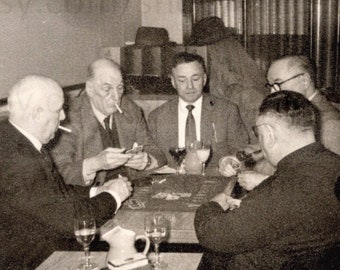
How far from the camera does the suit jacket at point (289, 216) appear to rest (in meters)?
1.70

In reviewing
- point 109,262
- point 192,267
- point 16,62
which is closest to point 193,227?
point 192,267

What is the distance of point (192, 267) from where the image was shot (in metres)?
1.77

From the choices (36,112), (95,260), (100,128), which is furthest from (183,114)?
(95,260)

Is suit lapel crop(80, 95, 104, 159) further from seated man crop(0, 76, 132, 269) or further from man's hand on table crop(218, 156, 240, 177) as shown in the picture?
seated man crop(0, 76, 132, 269)

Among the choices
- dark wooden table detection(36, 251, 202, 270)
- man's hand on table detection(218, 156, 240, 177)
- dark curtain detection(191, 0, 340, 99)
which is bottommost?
dark wooden table detection(36, 251, 202, 270)

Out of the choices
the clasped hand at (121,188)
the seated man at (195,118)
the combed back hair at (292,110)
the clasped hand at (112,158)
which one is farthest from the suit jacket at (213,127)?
the combed back hair at (292,110)

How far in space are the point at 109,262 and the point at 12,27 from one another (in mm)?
2178

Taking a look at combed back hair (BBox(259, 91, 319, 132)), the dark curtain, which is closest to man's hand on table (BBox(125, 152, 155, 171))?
combed back hair (BBox(259, 91, 319, 132))

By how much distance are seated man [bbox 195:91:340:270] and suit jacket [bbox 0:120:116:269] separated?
58 centimetres

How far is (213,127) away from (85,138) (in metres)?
0.94

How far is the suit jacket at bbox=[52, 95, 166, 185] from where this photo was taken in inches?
117

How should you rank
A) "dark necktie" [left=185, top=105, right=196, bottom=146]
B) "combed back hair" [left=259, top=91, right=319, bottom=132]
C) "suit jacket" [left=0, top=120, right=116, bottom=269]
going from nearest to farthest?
"combed back hair" [left=259, top=91, right=319, bottom=132] → "suit jacket" [left=0, top=120, right=116, bottom=269] → "dark necktie" [left=185, top=105, right=196, bottom=146]

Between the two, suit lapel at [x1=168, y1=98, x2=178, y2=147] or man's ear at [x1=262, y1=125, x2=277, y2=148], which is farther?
suit lapel at [x1=168, y1=98, x2=178, y2=147]

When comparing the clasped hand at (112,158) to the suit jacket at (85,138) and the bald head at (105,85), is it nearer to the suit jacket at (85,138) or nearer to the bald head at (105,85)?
the suit jacket at (85,138)
